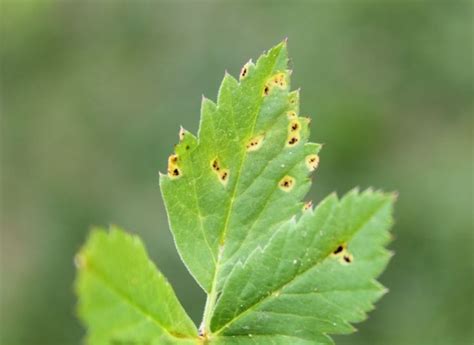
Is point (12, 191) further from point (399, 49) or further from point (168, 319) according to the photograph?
point (168, 319)

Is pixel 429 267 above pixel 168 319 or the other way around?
above

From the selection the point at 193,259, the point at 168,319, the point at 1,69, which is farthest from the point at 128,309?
the point at 1,69

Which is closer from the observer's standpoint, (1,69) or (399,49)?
(399,49)

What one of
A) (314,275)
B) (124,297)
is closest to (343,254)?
(314,275)

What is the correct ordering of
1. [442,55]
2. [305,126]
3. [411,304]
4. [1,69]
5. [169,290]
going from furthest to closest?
[1,69]
[442,55]
[411,304]
[305,126]
[169,290]

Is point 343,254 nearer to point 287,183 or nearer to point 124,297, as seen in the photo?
point 287,183

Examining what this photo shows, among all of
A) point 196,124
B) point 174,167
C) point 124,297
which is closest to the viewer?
point 124,297

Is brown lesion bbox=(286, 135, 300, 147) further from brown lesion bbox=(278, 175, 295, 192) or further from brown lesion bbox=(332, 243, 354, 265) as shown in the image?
brown lesion bbox=(332, 243, 354, 265)

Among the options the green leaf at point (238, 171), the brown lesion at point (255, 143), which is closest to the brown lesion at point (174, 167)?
the green leaf at point (238, 171)
